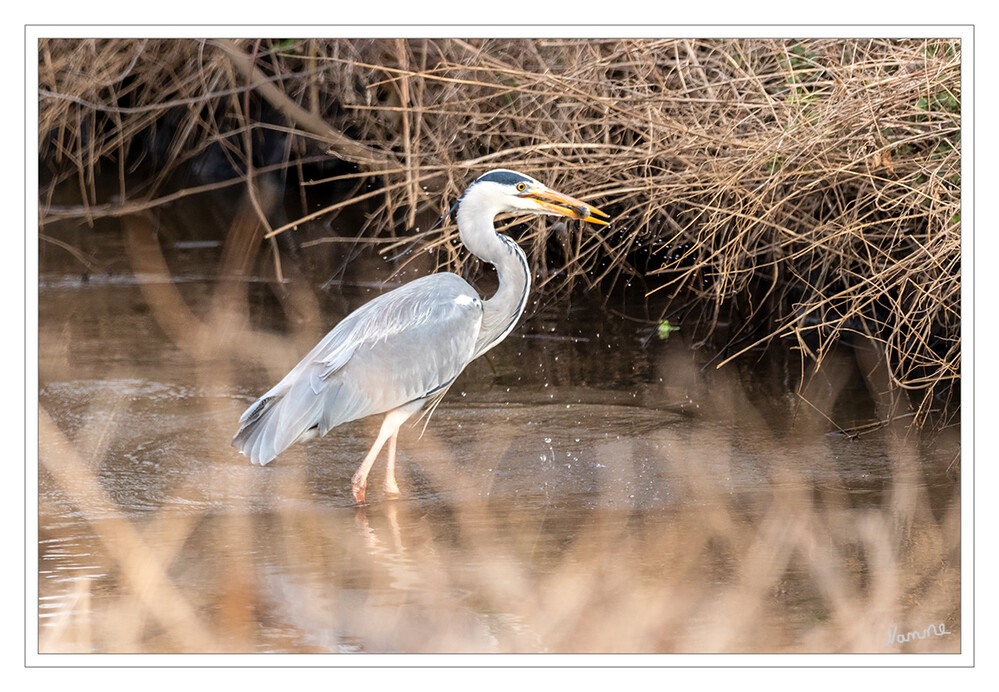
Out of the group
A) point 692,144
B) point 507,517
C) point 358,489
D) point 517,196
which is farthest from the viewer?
point 692,144

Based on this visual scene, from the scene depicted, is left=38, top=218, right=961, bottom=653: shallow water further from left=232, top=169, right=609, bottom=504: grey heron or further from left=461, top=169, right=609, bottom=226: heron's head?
left=461, top=169, right=609, bottom=226: heron's head

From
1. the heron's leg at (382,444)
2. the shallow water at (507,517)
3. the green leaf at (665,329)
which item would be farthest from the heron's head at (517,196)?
the green leaf at (665,329)

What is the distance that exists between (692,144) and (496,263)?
3.18ft

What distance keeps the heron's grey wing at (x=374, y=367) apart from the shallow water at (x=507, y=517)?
0.26 metres

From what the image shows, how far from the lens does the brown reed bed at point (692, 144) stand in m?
3.93

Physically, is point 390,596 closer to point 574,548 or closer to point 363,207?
point 574,548

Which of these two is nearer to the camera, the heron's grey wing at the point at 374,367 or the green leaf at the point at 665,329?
the heron's grey wing at the point at 374,367

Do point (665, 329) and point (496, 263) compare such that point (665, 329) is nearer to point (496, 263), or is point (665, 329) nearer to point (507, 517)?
point (496, 263)

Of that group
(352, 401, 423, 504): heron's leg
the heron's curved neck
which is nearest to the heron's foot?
(352, 401, 423, 504): heron's leg

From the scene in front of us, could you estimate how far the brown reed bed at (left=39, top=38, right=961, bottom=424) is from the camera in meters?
3.93

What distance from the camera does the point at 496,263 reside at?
3.84m

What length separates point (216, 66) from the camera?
5.42 metres

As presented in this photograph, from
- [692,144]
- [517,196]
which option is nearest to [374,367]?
[517,196]

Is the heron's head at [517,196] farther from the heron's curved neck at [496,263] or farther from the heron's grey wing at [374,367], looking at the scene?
the heron's grey wing at [374,367]
